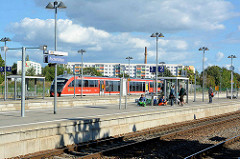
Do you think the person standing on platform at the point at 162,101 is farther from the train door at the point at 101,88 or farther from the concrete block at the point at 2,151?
the train door at the point at 101,88

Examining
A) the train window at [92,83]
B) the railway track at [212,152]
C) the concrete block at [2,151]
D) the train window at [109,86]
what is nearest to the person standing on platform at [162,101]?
the railway track at [212,152]

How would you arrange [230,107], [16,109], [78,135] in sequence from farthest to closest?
1. [230,107]
2. [16,109]
3. [78,135]

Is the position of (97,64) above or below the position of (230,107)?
above

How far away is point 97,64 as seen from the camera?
183250 mm

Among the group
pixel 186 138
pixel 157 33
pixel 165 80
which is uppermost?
pixel 157 33

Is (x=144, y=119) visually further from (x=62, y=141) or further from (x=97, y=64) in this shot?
(x=97, y=64)

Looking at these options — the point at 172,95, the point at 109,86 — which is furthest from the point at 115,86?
the point at 172,95

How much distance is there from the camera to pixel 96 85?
40969 millimetres

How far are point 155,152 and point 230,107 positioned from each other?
21045mm

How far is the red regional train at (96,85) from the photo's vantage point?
37.1m

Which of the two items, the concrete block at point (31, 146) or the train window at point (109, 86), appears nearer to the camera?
the concrete block at point (31, 146)

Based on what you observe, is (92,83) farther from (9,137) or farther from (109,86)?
(9,137)

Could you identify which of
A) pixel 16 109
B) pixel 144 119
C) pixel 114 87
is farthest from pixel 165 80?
pixel 114 87

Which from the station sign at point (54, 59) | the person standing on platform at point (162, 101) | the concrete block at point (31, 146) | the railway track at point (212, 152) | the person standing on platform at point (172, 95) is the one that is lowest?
the railway track at point (212, 152)
